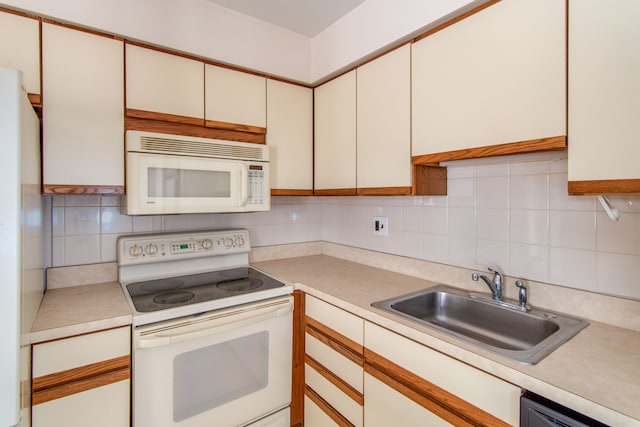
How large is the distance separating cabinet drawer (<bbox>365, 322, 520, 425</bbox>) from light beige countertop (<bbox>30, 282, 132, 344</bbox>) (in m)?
1.00

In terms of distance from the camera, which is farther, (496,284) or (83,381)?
(496,284)

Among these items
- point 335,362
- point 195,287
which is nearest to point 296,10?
point 195,287

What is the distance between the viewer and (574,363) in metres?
0.88

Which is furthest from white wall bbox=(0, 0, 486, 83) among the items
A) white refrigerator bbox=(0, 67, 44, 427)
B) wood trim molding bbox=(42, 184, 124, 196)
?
white refrigerator bbox=(0, 67, 44, 427)

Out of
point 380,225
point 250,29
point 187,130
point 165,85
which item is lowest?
point 380,225

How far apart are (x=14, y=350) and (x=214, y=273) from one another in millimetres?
1109

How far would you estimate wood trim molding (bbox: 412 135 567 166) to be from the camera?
1032 millimetres

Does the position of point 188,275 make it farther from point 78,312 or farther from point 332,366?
point 332,366

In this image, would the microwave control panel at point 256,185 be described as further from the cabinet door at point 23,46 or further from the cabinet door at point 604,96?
the cabinet door at point 604,96

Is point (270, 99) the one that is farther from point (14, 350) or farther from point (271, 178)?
point (14, 350)

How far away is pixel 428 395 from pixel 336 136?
1417 millimetres

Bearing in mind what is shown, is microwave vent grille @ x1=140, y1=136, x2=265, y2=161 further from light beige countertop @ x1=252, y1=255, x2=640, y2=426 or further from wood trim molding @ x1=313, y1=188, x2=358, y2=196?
light beige countertop @ x1=252, y1=255, x2=640, y2=426

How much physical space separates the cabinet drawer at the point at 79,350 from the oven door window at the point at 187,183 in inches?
24.4

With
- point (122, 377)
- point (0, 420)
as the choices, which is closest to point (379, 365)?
point (122, 377)
